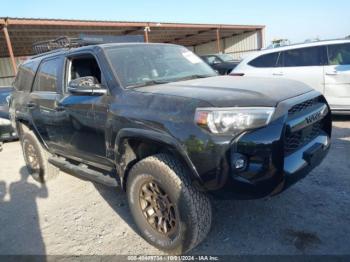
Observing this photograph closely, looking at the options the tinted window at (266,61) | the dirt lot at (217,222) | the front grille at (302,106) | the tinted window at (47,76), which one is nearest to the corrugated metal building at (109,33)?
the tinted window at (47,76)

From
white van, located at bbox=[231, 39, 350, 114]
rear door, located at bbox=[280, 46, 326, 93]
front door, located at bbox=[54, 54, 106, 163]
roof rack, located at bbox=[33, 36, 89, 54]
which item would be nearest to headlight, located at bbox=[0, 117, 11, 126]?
roof rack, located at bbox=[33, 36, 89, 54]

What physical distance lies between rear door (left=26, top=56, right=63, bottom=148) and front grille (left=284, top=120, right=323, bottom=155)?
2.82 m

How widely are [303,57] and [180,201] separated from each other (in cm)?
569

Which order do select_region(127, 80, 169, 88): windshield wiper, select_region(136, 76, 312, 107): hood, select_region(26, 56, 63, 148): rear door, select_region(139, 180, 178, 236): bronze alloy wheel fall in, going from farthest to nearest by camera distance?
select_region(26, 56, 63, 148): rear door, select_region(127, 80, 169, 88): windshield wiper, select_region(139, 180, 178, 236): bronze alloy wheel, select_region(136, 76, 312, 107): hood

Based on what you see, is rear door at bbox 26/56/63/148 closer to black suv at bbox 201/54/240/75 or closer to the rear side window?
the rear side window

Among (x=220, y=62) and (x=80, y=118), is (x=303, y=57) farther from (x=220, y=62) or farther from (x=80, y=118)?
(x=220, y=62)

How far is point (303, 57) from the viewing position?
7219 mm

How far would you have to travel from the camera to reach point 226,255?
9.62ft

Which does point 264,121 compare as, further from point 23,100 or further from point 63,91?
point 23,100

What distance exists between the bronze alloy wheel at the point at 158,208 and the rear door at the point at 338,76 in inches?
208

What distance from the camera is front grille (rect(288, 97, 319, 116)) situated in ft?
8.90

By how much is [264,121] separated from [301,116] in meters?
0.52

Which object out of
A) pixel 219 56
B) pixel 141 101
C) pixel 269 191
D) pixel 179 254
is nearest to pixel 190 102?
pixel 141 101

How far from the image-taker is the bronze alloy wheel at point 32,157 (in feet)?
17.4
